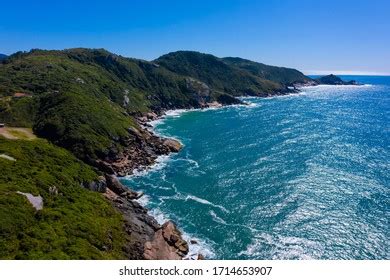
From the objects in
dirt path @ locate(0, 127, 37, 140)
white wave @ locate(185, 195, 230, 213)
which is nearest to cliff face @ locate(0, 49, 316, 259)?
dirt path @ locate(0, 127, 37, 140)

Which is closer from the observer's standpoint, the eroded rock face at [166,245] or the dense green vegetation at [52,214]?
the dense green vegetation at [52,214]

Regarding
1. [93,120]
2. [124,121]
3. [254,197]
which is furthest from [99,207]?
[124,121]

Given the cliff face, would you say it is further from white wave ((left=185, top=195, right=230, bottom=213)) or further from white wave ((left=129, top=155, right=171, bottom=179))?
white wave ((left=185, top=195, right=230, bottom=213))

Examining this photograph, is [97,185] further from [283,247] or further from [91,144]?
[283,247]

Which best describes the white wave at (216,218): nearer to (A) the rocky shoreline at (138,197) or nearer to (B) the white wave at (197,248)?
(B) the white wave at (197,248)

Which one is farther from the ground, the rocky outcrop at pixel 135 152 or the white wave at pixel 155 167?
the rocky outcrop at pixel 135 152

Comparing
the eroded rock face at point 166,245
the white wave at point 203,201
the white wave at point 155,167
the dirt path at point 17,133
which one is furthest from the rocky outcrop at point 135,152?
the eroded rock face at point 166,245
